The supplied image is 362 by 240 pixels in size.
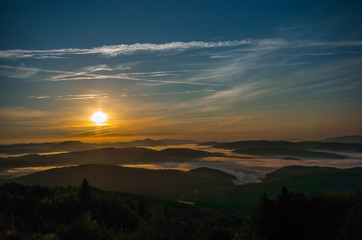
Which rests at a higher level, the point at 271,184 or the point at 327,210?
the point at 327,210

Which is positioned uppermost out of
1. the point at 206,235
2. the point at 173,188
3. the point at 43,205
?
the point at 43,205

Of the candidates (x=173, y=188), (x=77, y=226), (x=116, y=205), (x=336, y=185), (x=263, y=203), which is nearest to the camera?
(x=77, y=226)

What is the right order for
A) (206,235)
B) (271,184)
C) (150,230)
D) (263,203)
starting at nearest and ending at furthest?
1. (150,230)
2. (263,203)
3. (206,235)
4. (271,184)

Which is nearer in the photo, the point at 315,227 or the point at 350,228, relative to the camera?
the point at 350,228

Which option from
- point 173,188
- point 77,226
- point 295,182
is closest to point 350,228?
point 77,226

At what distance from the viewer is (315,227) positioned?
95.8 ft

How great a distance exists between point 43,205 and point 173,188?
15358 cm

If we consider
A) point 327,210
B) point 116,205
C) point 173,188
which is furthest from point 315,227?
point 173,188

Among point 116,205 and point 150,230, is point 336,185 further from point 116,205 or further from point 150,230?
point 150,230

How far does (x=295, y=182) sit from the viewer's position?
6225 inches

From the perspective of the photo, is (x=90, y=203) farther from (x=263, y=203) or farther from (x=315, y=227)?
(x=315, y=227)

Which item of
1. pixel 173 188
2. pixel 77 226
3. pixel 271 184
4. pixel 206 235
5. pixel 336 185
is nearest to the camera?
pixel 77 226

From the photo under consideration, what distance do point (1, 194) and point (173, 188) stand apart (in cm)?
15294

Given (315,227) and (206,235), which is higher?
(315,227)
